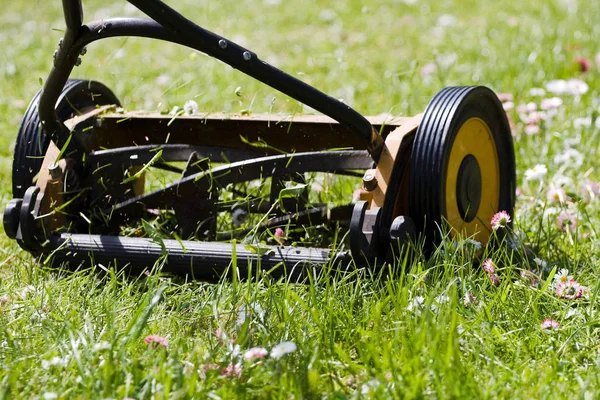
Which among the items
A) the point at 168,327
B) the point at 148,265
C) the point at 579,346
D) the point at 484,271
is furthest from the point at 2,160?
the point at 579,346

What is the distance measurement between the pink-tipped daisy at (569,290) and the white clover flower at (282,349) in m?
0.81

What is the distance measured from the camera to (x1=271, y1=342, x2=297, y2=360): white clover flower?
1.91 m

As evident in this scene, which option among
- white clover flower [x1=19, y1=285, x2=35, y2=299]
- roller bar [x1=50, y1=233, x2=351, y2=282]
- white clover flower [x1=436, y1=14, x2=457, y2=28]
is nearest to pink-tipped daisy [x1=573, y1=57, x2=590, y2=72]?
white clover flower [x1=436, y1=14, x2=457, y2=28]

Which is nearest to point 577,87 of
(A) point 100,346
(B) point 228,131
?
(B) point 228,131

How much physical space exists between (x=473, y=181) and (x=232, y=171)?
718mm

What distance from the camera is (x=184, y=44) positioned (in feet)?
7.30

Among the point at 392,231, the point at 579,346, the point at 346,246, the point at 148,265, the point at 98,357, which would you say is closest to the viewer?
the point at 98,357

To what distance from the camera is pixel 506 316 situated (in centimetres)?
226

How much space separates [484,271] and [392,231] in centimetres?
28

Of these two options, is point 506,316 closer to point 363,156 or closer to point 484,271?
point 484,271

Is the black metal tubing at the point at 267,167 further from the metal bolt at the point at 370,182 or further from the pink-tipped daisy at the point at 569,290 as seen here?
the pink-tipped daisy at the point at 569,290

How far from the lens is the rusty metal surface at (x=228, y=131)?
2791 millimetres

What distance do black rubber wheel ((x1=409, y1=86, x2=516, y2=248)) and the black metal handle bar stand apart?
0.51ft

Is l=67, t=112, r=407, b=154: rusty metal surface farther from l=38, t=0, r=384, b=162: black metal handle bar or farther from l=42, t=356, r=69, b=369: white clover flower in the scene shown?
l=42, t=356, r=69, b=369: white clover flower
